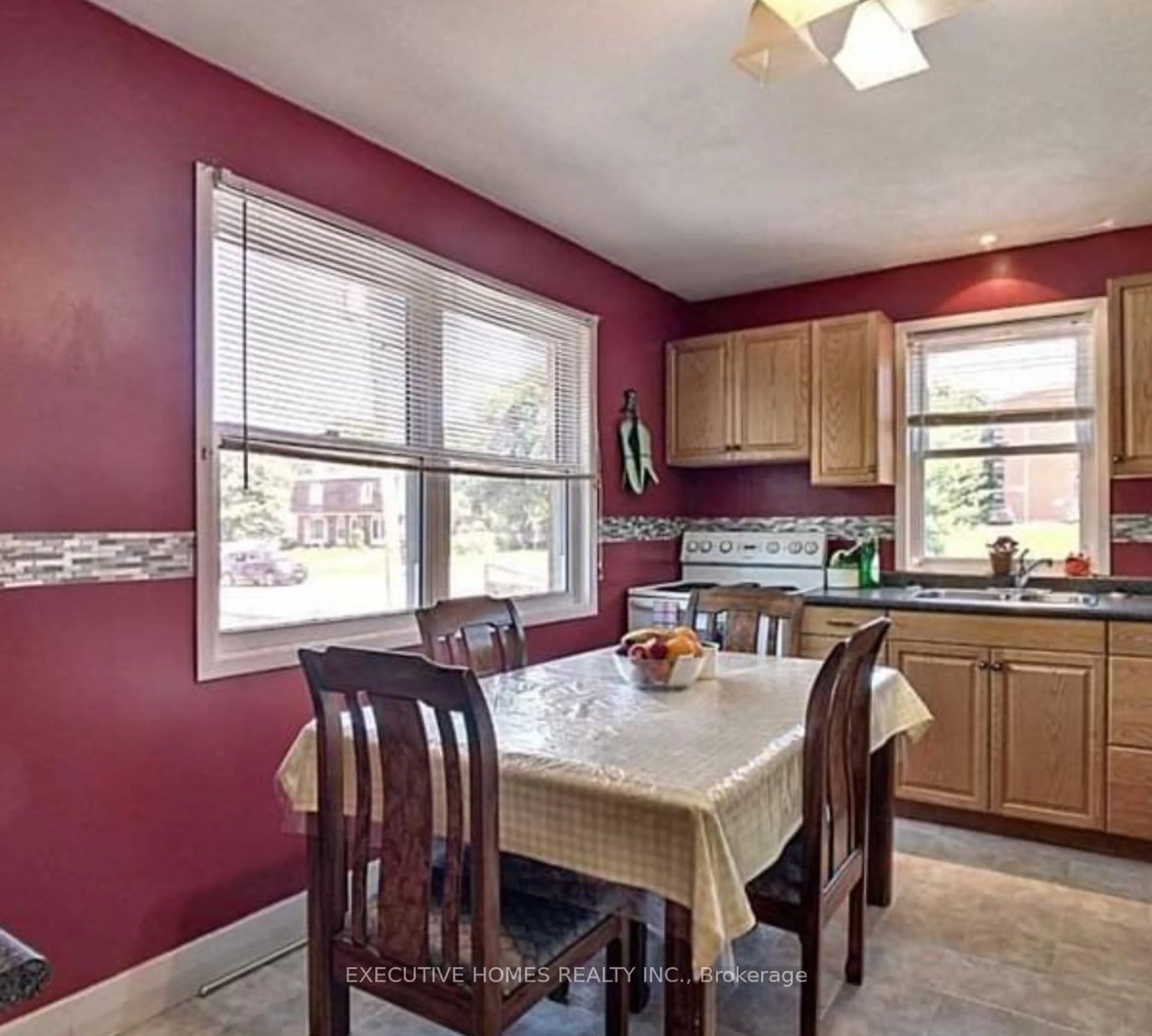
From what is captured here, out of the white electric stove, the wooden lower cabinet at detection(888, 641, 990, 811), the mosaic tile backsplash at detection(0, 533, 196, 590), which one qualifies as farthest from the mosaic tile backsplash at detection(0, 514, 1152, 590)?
the wooden lower cabinet at detection(888, 641, 990, 811)

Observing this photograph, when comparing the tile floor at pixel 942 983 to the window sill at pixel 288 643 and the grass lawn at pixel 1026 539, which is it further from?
the grass lawn at pixel 1026 539

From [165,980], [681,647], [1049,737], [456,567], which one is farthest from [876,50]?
[165,980]

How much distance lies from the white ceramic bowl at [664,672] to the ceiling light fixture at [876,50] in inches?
57.8

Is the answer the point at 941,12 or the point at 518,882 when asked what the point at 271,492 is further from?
the point at 941,12

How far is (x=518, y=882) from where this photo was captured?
5.60 feet

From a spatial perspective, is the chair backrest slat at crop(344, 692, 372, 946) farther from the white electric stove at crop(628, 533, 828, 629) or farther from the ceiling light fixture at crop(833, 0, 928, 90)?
the white electric stove at crop(628, 533, 828, 629)

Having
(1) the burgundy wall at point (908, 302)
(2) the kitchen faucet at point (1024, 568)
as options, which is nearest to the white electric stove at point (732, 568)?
(1) the burgundy wall at point (908, 302)

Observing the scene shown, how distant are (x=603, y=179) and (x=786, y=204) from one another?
0.77 meters

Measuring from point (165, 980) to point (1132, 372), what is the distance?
12.8 feet

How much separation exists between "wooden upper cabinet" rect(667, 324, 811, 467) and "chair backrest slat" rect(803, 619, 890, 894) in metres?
2.24

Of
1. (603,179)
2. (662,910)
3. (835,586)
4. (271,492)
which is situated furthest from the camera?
(835,586)

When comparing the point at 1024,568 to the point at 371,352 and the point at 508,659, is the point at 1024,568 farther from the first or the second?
the point at 371,352

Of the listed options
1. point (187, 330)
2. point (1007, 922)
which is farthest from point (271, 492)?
point (1007, 922)

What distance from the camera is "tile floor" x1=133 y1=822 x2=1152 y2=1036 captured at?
2.01 metres
